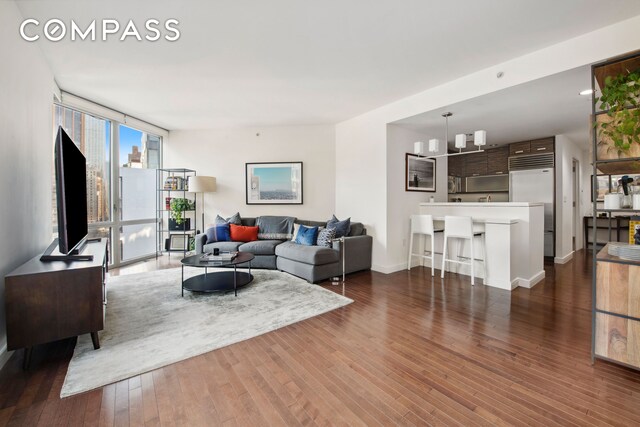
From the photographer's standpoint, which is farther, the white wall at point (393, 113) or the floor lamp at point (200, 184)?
the floor lamp at point (200, 184)

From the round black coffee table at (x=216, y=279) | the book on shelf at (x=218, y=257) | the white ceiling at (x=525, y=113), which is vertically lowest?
the round black coffee table at (x=216, y=279)

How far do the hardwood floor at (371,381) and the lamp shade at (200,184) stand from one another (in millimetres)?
3492

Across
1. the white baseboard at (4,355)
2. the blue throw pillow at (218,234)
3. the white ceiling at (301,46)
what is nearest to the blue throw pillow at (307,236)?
the blue throw pillow at (218,234)

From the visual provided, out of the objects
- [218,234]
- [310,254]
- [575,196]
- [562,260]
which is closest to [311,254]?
[310,254]

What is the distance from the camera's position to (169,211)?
18.5 ft

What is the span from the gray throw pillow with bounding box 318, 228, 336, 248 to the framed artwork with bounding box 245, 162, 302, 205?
1.46 m

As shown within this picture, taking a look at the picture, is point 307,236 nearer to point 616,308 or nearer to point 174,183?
point 174,183

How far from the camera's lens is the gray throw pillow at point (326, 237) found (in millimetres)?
4211

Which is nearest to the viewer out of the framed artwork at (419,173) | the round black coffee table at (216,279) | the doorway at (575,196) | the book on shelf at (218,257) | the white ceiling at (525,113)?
the white ceiling at (525,113)

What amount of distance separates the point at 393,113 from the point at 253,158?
303 centimetres

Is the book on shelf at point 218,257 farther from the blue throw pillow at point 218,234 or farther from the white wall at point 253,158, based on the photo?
the white wall at point 253,158

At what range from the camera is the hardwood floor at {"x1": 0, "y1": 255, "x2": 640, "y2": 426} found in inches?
57.9

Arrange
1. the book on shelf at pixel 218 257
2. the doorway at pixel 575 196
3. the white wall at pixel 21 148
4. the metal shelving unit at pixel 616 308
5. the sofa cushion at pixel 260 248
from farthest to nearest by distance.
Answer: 1. the doorway at pixel 575 196
2. the sofa cushion at pixel 260 248
3. the book on shelf at pixel 218 257
4. the white wall at pixel 21 148
5. the metal shelving unit at pixel 616 308

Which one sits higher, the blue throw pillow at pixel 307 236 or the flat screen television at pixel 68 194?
the flat screen television at pixel 68 194
